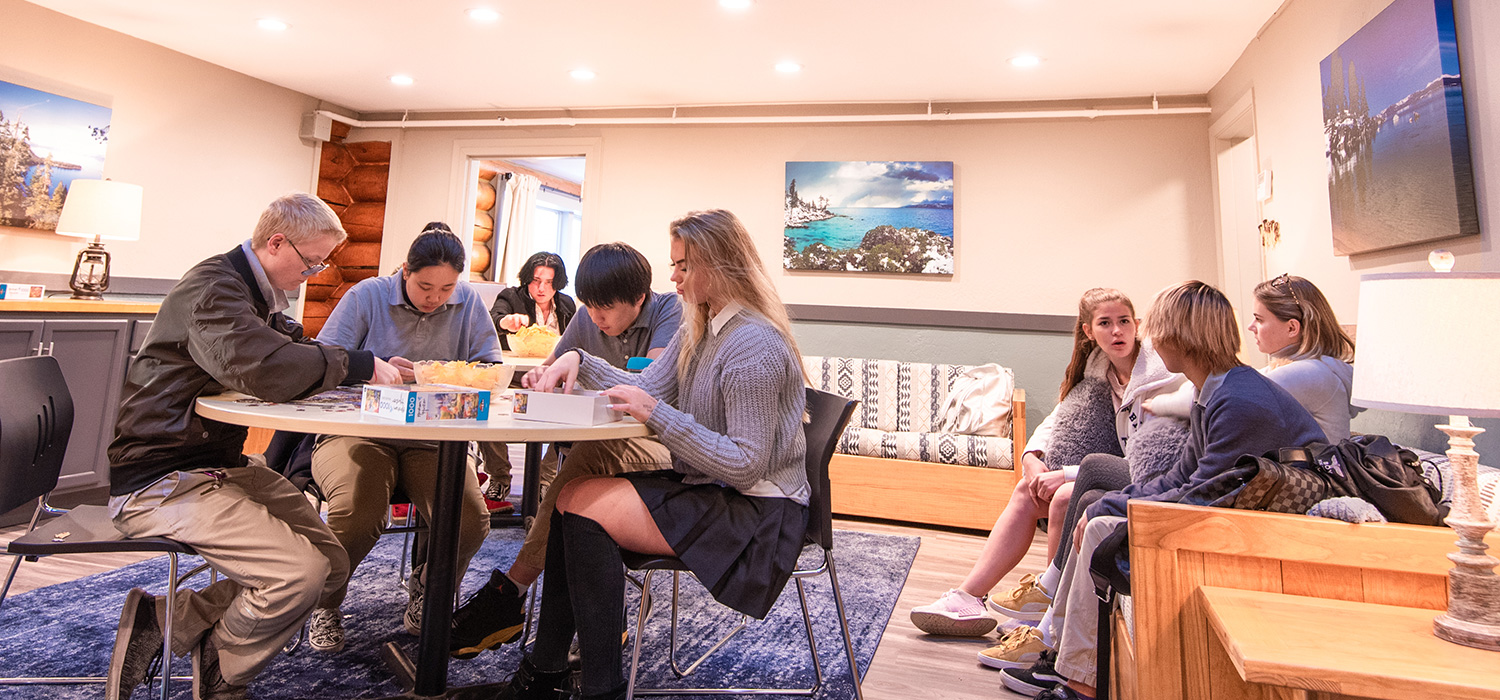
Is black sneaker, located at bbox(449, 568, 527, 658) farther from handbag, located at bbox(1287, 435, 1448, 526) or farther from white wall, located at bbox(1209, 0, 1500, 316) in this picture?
white wall, located at bbox(1209, 0, 1500, 316)

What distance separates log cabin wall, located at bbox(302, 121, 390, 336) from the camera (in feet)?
Result: 20.4

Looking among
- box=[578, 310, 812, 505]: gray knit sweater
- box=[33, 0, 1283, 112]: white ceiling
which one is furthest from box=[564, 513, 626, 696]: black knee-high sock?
box=[33, 0, 1283, 112]: white ceiling

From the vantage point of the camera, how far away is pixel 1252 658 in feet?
3.16

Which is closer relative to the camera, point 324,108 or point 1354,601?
point 1354,601

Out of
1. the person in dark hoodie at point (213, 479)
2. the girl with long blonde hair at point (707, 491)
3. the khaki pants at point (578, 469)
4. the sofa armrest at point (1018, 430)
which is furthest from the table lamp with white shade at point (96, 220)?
the sofa armrest at point (1018, 430)

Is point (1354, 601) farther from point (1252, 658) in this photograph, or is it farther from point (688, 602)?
point (688, 602)

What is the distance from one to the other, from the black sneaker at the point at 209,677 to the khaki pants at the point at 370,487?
1.09 ft

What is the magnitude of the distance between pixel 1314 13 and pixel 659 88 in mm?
3650

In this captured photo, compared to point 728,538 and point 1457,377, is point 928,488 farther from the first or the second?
point 1457,377

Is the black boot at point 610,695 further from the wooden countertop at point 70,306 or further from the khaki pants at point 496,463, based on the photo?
the wooden countertop at point 70,306

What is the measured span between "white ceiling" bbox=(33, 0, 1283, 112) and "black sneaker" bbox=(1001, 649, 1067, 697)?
2994 millimetres

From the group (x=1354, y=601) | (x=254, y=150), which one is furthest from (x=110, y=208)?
(x=1354, y=601)

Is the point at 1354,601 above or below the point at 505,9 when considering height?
below

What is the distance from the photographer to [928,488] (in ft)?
13.8
